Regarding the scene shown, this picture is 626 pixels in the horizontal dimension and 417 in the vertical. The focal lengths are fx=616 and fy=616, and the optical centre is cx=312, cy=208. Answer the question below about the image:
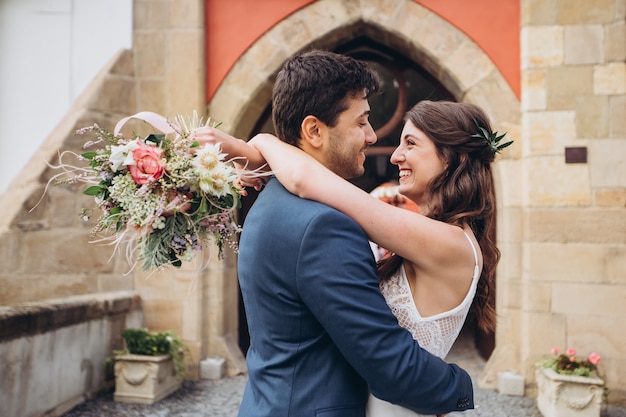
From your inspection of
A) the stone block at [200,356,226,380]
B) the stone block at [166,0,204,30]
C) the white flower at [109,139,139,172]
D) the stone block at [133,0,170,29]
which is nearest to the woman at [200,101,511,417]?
the white flower at [109,139,139,172]

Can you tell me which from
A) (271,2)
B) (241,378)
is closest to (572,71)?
(271,2)

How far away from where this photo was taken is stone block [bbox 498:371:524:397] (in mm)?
5027

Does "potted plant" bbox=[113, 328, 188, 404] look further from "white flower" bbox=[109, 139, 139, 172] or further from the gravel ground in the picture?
"white flower" bbox=[109, 139, 139, 172]

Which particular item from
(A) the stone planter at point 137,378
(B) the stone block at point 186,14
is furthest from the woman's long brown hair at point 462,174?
(B) the stone block at point 186,14

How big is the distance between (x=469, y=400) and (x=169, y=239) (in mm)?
867

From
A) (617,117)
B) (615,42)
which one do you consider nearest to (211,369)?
(617,117)

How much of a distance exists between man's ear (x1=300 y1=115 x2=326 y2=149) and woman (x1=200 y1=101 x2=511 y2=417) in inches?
1.8

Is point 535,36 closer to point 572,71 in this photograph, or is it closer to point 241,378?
point 572,71

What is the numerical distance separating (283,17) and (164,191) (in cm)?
445

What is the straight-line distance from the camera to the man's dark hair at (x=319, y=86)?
1.54 meters

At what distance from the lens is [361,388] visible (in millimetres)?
1498

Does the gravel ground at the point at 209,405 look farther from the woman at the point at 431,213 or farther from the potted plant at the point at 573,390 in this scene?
the woman at the point at 431,213

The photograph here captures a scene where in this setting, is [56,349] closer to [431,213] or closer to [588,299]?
[431,213]

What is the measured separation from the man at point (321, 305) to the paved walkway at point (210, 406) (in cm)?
330
